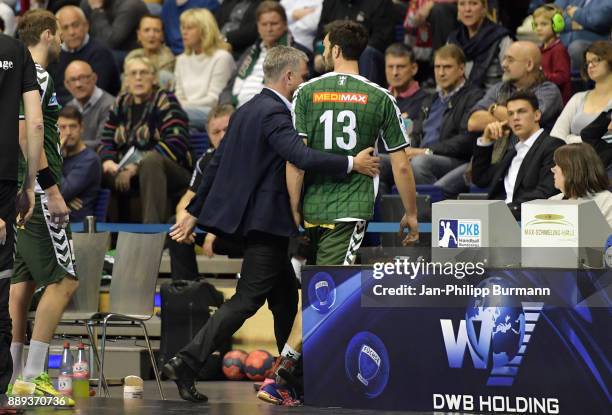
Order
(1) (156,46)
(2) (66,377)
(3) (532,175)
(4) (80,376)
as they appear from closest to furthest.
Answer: (2) (66,377)
(4) (80,376)
(3) (532,175)
(1) (156,46)

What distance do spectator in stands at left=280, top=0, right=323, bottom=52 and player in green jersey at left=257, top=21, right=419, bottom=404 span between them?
216 inches

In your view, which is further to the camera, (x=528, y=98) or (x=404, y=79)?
(x=404, y=79)

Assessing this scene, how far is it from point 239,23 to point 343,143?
6599mm

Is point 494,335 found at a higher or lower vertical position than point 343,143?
lower

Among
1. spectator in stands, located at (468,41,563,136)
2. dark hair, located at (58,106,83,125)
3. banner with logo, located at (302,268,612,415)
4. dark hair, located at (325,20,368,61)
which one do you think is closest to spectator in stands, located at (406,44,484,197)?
spectator in stands, located at (468,41,563,136)

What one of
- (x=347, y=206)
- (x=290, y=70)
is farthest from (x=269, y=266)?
(x=290, y=70)

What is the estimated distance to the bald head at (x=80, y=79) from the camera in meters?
13.1

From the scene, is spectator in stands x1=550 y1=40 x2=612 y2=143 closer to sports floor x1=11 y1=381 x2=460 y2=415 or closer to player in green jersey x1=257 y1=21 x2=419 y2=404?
player in green jersey x1=257 y1=21 x2=419 y2=404

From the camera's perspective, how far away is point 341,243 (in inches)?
316

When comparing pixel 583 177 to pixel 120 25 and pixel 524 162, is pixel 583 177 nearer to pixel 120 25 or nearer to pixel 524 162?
pixel 524 162

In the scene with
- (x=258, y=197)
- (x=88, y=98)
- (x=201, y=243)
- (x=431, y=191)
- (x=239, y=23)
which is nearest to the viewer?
(x=258, y=197)

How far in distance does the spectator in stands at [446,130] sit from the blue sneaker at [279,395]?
3.57 meters

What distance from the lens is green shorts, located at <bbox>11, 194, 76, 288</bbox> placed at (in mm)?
8188

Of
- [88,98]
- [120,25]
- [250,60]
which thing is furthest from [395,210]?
[120,25]
